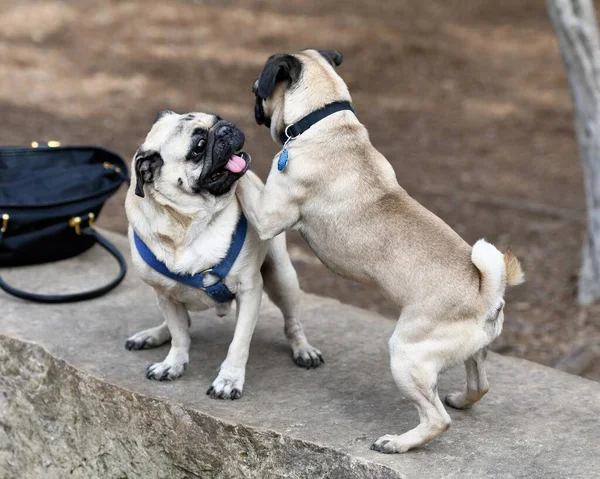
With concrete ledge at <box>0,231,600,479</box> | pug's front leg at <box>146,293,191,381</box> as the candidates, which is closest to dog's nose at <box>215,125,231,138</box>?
pug's front leg at <box>146,293,191,381</box>

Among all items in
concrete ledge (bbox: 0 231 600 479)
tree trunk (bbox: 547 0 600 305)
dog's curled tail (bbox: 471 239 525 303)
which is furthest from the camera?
tree trunk (bbox: 547 0 600 305)

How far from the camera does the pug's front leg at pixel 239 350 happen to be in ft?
13.5

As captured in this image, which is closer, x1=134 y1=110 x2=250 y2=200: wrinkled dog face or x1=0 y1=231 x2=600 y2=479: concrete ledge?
x1=0 y1=231 x2=600 y2=479: concrete ledge

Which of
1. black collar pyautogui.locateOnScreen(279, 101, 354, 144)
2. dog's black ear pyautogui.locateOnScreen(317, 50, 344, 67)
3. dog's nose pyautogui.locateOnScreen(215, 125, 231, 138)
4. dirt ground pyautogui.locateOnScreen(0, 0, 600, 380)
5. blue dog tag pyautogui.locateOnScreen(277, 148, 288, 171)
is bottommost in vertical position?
dirt ground pyautogui.locateOnScreen(0, 0, 600, 380)

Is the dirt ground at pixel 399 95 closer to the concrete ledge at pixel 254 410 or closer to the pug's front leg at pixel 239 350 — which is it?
the concrete ledge at pixel 254 410

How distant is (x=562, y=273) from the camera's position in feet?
25.3

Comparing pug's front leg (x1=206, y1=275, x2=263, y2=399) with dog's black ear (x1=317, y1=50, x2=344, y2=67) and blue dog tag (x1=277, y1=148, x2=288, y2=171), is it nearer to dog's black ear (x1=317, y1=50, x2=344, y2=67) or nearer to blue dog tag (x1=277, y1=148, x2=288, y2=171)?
blue dog tag (x1=277, y1=148, x2=288, y2=171)

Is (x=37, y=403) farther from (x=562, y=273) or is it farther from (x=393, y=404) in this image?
(x=562, y=273)

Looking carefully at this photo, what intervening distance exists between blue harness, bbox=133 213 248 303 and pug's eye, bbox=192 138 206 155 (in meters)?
0.39

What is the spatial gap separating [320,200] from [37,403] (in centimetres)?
180

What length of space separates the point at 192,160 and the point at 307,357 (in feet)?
3.83

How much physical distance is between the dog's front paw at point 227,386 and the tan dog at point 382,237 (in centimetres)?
67

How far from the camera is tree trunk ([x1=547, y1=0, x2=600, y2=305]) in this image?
6500 mm

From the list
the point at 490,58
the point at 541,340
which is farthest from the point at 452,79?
the point at 541,340
